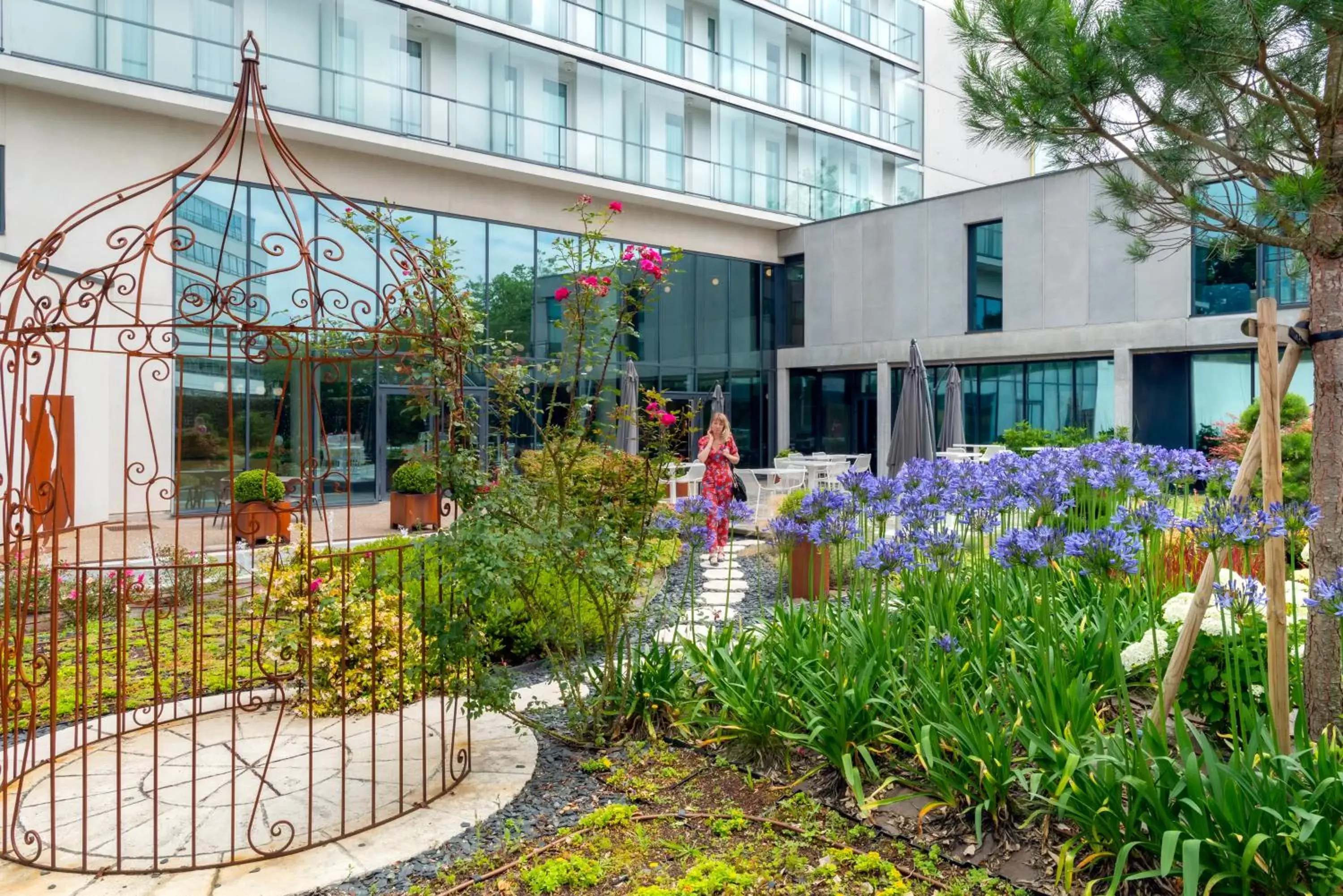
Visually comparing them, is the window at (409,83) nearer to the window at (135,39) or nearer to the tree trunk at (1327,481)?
the window at (135,39)

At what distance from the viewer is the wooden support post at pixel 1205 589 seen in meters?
2.93

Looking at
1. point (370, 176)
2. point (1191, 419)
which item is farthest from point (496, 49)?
point (1191, 419)

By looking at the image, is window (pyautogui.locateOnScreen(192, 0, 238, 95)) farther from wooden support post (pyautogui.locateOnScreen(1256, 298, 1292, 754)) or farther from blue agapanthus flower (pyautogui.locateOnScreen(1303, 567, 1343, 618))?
blue agapanthus flower (pyautogui.locateOnScreen(1303, 567, 1343, 618))

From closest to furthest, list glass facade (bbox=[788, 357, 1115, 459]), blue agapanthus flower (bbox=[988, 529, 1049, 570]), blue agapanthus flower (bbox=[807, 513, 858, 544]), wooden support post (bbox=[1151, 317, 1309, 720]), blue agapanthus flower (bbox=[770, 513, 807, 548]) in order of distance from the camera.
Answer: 1. wooden support post (bbox=[1151, 317, 1309, 720])
2. blue agapanthus flower (bbox=[988, 529, 1049, 570])
3. blue agapanthus flower (bbox=[807, 513, 858, 544])
4. blue agapanthus flower (bbox=[770, 513, 807, 548])
5. glass facade (bbox=[788, 357, 1115, 459])

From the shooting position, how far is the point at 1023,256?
16.6m

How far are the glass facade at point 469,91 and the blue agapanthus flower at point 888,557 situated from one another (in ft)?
42.8

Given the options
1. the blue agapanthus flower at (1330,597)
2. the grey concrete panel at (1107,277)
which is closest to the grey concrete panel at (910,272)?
the grey concrete panel at (1107,277)

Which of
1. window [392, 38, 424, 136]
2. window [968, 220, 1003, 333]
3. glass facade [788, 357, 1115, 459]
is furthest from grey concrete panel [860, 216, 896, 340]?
window [392, 38, 424, 136]

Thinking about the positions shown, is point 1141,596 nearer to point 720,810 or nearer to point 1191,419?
point 720,810

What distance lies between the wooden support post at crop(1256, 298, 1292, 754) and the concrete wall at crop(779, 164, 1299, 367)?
11710 mm

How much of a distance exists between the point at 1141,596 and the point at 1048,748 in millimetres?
1825

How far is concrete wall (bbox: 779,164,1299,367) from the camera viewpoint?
14.8 metres

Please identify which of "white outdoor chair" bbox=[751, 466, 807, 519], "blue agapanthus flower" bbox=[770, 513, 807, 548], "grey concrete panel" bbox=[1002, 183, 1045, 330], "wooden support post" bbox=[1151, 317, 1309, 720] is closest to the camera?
"wooden support post" bbox=[1151, 317, 1309, 720]

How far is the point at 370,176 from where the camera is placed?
14727 mm
